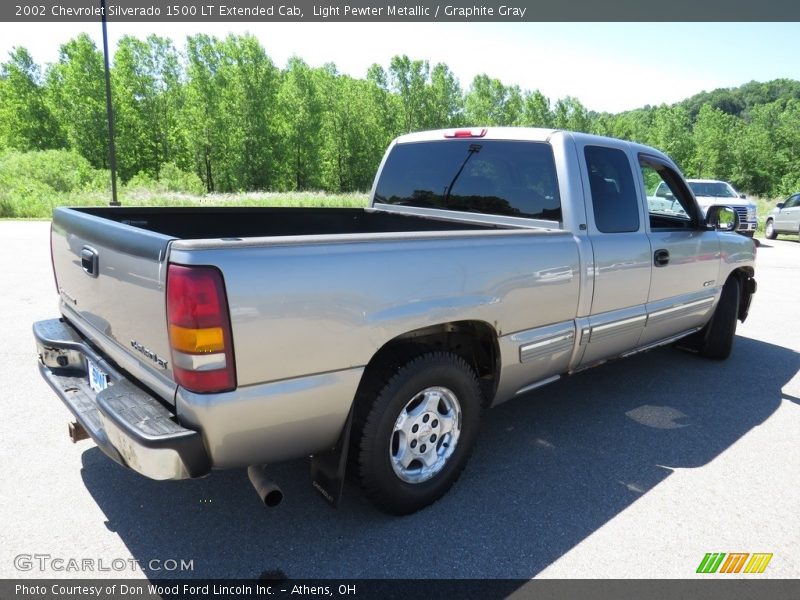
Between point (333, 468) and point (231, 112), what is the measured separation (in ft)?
144

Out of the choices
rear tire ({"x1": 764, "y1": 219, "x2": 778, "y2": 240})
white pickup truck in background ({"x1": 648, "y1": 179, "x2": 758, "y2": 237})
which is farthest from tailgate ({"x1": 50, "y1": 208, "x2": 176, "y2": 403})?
rear tire ({"x1": 764, "y1": 219, "x2": 778, "y2": 240})

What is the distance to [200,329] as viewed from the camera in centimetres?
192

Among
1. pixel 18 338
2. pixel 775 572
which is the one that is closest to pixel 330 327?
pixel 775 572

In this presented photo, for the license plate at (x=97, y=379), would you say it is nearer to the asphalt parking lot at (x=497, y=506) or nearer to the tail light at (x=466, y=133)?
the asphalt parking lot at (x=497, y=506)

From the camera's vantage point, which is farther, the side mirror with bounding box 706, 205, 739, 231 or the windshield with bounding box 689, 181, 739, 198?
the windshield with bounding box 689, 181, 739, 198

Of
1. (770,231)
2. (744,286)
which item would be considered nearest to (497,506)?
(744,286)

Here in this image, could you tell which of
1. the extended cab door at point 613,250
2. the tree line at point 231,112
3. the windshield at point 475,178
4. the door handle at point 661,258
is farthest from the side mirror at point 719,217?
the tree line at point 231,112

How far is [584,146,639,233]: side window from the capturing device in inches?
140

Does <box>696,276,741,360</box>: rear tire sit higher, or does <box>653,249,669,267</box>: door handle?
<box>653,249,669,267</box>: door handle

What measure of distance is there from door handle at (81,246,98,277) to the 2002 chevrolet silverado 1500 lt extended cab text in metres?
0.02

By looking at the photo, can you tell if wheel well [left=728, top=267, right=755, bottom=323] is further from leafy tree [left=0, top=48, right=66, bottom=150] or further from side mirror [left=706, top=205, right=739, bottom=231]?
leafy tree [left=0, top=48, right=66, bottom=150]

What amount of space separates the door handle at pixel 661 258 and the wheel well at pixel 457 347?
1.72m

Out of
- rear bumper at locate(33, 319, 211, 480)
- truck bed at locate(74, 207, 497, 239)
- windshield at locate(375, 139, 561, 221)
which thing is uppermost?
windshield at locate(375, 139, 561, 221)

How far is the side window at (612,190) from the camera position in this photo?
3.55 m
